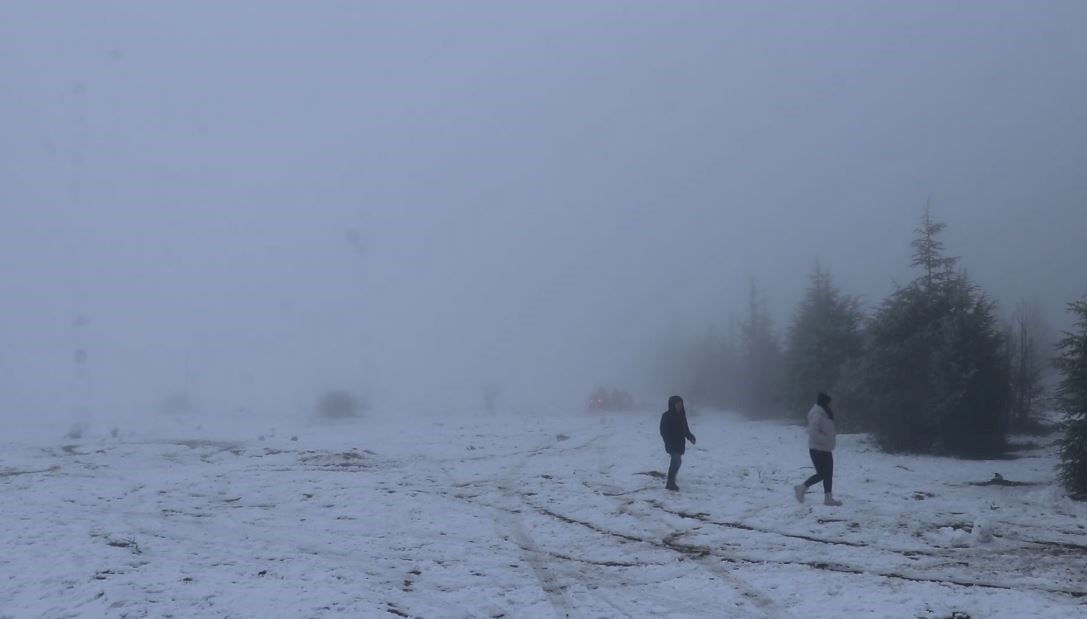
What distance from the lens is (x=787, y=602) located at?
10.0 meters

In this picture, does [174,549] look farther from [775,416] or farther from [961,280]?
[775,416]

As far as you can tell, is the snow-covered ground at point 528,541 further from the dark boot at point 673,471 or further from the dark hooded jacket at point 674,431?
the dark hooded jacket at point 674,431

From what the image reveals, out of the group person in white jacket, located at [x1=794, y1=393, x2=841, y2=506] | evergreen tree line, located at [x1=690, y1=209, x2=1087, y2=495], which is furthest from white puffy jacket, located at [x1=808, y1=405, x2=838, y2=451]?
evergreen tree line, located at [x1=690, y1=209, x2=1087, y2=495]

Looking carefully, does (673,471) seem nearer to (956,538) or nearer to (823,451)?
(823,451)

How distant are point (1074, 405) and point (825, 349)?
2338 cm

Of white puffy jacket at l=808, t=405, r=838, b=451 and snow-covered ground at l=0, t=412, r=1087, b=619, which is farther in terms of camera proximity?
white puffy jacket at l=808, t=405, r=838, b=451

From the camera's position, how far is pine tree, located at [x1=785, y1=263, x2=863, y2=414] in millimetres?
42688

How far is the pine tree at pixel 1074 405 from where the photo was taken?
60.6 feet

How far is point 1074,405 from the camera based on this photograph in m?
19.6

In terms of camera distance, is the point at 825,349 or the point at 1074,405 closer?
the point at 1074,405

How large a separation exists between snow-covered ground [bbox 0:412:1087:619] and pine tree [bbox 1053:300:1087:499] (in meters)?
0.66

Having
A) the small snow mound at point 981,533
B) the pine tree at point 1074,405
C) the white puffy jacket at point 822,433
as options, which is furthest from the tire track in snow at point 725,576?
the pine tree at point 1074,405

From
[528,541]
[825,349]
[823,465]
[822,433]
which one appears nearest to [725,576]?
[528,541]

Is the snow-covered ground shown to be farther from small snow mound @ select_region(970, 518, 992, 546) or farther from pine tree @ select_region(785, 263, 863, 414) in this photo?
pine tree @ select_region(785, 263, 863, 414)
